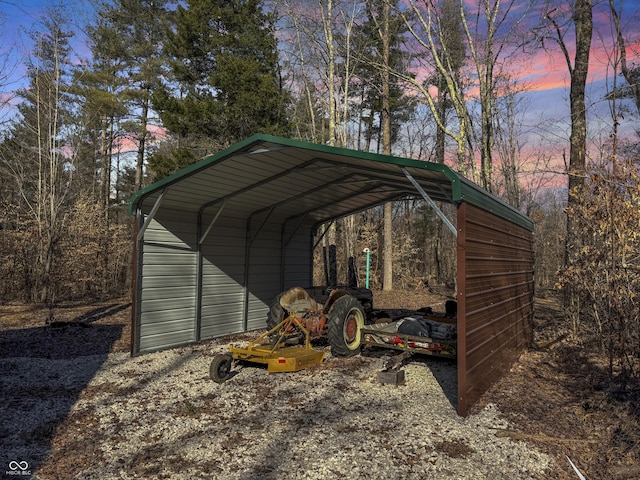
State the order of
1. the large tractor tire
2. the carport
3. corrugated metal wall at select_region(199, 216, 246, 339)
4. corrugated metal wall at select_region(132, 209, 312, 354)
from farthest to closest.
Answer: corrugated metal wall at select_region(199, 216, 246, 339) < corrugated metal wall at select_region(132, 209, 312, 354) < the large tractor tire < the carport

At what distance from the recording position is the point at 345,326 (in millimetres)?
7465

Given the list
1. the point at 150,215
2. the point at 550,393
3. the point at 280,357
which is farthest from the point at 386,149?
the point at 550,393

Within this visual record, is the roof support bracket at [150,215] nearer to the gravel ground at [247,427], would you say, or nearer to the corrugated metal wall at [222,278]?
the corrugated metal wall at [222,278]

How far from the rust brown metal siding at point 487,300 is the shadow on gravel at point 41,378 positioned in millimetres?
4178

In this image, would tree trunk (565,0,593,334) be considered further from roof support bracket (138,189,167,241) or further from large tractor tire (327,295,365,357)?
roof support bracket (138,189,167,241)

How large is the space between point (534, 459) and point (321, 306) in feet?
15.2

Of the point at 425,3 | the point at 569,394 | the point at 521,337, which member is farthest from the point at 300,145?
the point at 425,3

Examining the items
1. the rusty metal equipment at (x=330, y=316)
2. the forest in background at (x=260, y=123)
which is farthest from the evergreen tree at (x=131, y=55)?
the rusty metal equipment at (x=330, y=316)

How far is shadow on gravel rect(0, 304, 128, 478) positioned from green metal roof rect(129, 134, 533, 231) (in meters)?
2.80

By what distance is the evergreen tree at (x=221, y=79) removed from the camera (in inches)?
601

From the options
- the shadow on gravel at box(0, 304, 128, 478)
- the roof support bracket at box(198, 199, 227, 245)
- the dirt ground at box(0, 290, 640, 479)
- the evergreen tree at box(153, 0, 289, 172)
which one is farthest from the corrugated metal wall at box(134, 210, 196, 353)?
the evergreen tree at box(153, 0, 289, 172)

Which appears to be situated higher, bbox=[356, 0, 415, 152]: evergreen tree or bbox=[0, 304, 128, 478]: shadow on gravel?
bbox=[356, 0, 415, 152]: evergreen tree

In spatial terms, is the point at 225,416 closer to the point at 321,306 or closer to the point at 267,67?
the point at 321,306

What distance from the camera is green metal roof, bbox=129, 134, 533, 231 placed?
543cm
